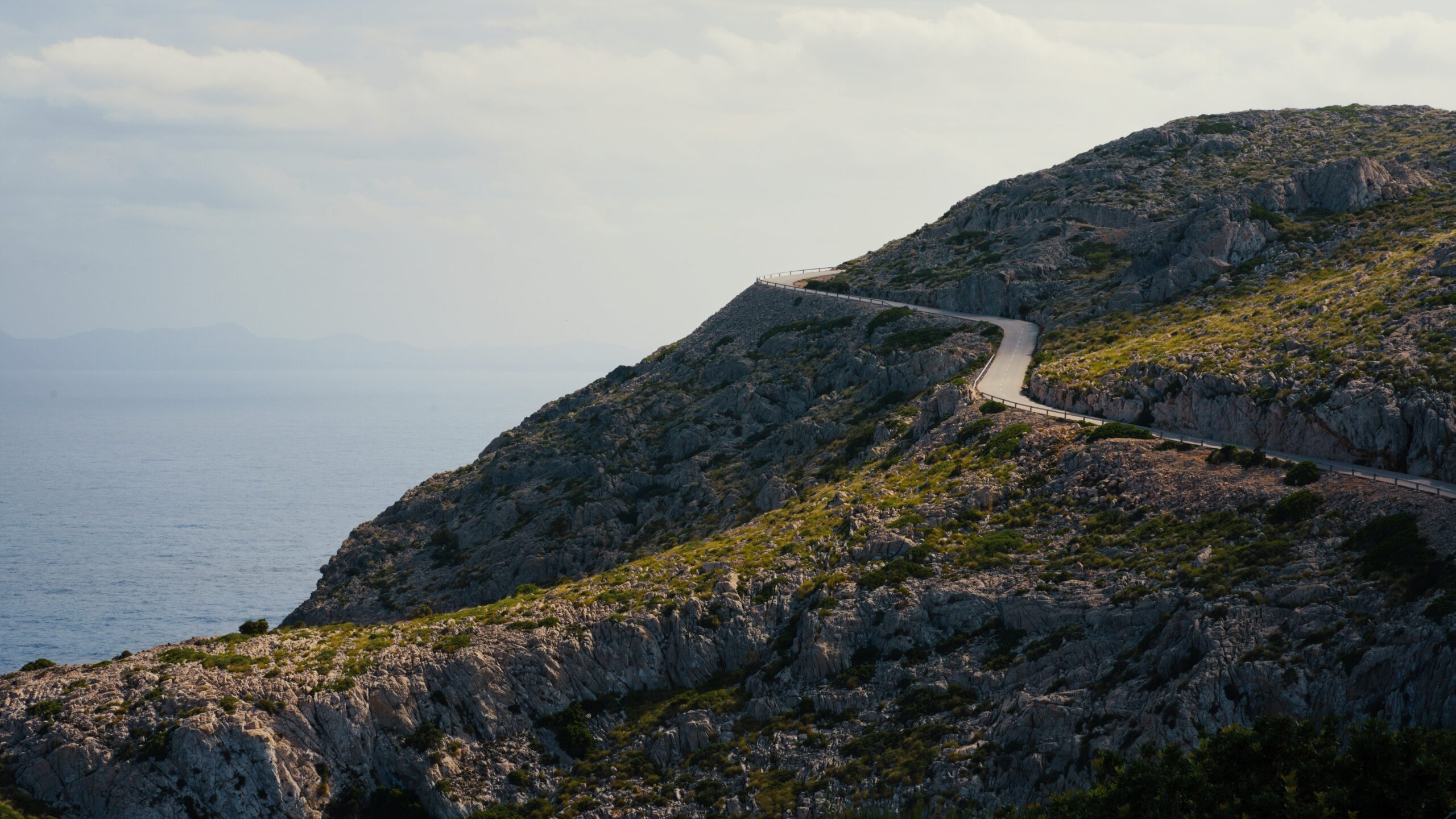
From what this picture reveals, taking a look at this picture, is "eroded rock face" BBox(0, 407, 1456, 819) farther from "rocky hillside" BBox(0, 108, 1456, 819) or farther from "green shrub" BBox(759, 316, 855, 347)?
"green shrub" BBox(759, 316, 855, 347)

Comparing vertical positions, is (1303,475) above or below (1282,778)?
above

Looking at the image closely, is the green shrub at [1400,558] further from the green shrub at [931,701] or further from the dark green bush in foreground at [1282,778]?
the green shrub at [931,701]

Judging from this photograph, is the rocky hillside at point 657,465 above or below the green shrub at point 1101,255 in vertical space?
below

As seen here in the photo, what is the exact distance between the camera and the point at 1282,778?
33.8 m

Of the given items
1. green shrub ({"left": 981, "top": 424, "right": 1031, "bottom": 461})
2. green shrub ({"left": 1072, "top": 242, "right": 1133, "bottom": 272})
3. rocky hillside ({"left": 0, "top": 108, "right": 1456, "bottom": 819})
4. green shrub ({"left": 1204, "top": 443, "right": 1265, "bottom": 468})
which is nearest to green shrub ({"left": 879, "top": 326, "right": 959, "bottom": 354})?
rocky hillside ({"left": 0, "top": 108, "right": 1456, "bottom": 819})

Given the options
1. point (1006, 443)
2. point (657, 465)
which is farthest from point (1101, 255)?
point (657, 465)

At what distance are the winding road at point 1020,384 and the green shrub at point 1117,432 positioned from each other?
67.1 inches

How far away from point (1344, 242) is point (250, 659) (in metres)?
93.3

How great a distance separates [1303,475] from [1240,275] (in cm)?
4324

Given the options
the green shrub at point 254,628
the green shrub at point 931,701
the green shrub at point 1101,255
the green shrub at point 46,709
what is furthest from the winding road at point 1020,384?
the green shrub at point 46,709

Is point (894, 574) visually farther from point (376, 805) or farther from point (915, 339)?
point (915, 339)

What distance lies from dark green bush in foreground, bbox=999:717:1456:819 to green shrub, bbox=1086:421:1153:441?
95.6 feet

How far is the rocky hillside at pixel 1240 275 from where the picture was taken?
6050 cm

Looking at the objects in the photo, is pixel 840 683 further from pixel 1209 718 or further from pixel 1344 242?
pixel 1344 242
